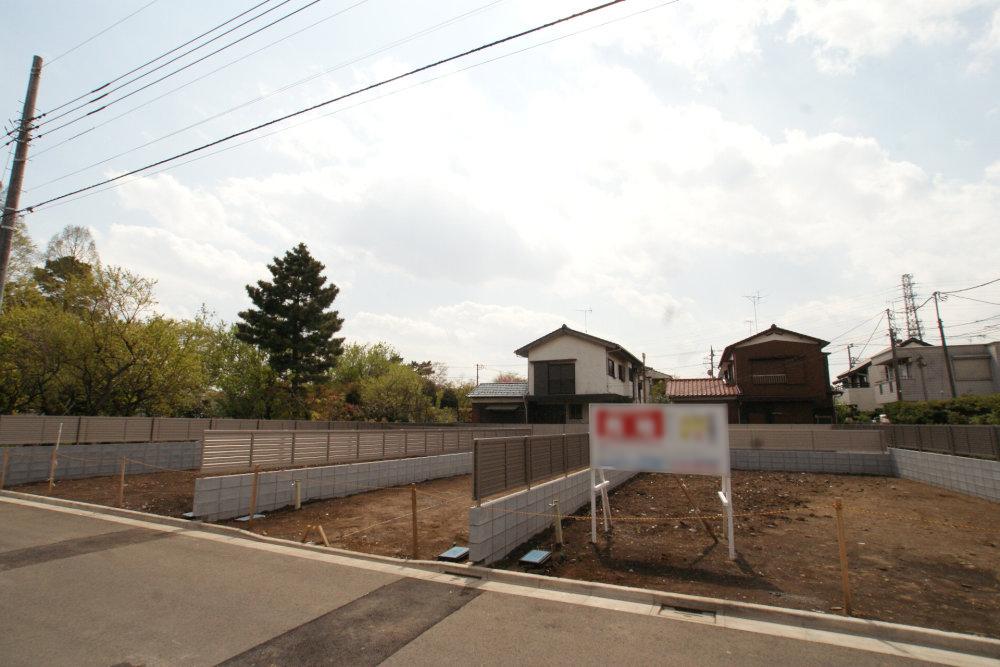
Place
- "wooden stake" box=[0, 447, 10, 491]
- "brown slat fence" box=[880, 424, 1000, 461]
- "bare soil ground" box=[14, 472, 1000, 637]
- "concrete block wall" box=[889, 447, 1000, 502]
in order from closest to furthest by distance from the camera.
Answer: "bare soil ground" box=[14, 472, 1000, 637]
"concrete block wall" box=[889, 447, 1000, 502]
"brown slat fence" box=[880, 424, 1000, 461]
"wooden stake" box=[0, 447, 10, 491]

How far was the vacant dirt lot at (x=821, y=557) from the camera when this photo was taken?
532 centimetres

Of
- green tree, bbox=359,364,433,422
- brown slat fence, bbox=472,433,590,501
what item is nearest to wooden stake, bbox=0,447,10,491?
brown slat fence, bbox=472,433,590,501

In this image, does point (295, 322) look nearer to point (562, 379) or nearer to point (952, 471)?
point (562, 379)

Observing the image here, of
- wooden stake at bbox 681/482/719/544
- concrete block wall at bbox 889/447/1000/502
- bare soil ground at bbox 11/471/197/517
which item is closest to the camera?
wooden stake at bbox 681/482/719/544

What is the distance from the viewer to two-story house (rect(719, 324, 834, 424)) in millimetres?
31344

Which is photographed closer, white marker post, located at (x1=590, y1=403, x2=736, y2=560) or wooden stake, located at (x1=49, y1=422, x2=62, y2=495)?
white marker post, located at (x1=590, y1=403, x2=736, y2=560)

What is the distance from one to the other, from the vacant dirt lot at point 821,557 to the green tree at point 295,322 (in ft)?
80.3

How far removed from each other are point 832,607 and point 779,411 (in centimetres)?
3114

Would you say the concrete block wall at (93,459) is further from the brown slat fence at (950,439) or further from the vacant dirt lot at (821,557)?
the brown slat fence at (950,439)

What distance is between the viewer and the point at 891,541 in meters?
7.96

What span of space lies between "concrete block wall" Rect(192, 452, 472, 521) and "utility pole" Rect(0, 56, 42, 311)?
757 cm

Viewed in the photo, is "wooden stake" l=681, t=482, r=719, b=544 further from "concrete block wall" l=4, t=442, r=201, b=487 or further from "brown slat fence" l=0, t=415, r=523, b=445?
"concrete block wall" l=4, t=442, r=201, b=487

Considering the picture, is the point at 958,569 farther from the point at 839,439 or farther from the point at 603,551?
the point at 839,439

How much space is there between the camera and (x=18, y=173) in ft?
37.4
